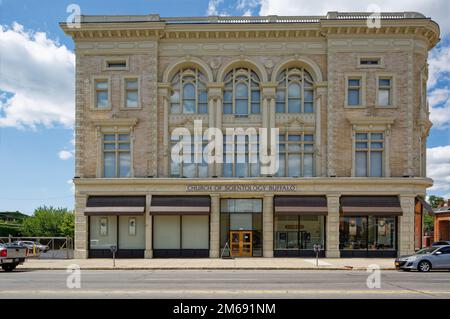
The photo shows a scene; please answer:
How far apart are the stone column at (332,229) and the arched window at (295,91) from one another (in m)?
6.70

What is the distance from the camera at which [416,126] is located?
30391 mm

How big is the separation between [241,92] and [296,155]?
19.7 ft

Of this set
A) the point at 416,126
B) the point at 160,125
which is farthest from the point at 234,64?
the point at 416,126

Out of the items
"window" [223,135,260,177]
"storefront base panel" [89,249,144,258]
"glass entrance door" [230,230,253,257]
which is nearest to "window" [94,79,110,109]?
"window" [223,135,260,177]

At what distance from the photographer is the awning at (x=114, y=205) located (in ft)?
95.9

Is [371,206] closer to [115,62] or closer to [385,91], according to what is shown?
[385,91]

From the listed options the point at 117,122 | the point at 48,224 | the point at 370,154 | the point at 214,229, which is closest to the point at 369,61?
the point at 370,154

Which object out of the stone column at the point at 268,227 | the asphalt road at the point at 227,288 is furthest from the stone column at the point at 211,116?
the asphalt road at the point at 227,288

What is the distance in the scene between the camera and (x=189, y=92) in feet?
102

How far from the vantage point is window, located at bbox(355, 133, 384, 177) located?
30.0 m

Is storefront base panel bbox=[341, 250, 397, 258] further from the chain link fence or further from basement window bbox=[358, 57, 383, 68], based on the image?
the chain link fence
